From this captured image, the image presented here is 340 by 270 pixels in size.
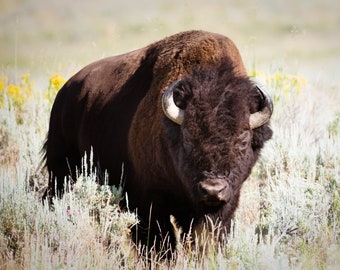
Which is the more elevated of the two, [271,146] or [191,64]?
[191,64]

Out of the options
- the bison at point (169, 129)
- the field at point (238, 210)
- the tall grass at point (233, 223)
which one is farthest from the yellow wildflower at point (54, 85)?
the bison at point (169, 129)

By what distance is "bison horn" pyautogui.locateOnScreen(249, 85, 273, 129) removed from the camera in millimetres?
5566

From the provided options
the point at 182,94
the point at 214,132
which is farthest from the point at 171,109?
the point at 214,132

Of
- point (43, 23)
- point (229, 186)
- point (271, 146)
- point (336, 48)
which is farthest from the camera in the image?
point (43, 23)

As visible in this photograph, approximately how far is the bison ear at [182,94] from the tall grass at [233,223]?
1.12m

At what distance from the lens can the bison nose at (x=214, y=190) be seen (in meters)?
4.96

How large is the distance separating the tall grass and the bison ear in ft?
3.69

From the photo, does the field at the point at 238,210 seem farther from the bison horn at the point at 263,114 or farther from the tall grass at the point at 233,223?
the bison horn at the point at 263,114

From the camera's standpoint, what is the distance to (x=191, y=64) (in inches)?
242

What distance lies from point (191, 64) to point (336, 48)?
39079 millimetres

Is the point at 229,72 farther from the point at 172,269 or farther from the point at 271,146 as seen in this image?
the point at 271,146

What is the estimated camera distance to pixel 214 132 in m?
5.20

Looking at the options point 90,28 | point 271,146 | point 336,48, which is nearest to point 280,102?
point 271,146

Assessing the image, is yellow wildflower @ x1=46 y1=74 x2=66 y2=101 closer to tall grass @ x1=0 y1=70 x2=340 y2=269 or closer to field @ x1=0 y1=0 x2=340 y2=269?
field @ x1=0 y1=0 x2=340 y2=269
